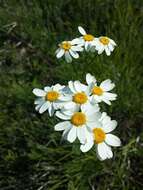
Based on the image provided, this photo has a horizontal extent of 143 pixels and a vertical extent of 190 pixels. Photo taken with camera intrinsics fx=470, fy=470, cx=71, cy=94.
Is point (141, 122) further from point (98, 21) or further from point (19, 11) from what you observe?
point (19, 11)

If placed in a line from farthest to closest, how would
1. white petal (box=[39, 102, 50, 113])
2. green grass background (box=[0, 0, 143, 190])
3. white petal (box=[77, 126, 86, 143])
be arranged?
green grass background (box=[0, 0, 143, 190]), white petal (box=[39, 102, 50, 113]), white petal (box=[77, 126, 86, 143])

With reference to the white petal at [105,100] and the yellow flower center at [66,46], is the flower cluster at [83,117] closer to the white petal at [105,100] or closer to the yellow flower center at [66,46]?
the white petal at [105,100]

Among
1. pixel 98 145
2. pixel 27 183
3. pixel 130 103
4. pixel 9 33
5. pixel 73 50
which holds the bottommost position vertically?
pixel 27 183

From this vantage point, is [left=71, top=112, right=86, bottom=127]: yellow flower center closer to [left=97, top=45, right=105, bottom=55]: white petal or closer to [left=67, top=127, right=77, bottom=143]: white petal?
[left=67, top=127, right=77, bottom=143]: white petal

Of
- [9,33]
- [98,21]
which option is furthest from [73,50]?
[9,33]

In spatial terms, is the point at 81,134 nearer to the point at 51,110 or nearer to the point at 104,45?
the point at 51,110

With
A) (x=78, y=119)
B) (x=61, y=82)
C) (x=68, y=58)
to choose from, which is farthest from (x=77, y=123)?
(x=61, y=82)

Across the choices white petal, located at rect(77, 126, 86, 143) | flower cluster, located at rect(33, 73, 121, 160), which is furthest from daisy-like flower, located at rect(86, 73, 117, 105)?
white petal, located at rect(77, 126, 86, 143)
